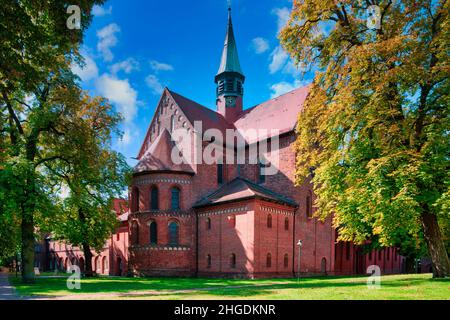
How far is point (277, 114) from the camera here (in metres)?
32.1

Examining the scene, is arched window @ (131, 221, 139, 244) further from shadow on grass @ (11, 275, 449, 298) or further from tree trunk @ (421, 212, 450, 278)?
tree trunk @ (421, 212, 450, 278)

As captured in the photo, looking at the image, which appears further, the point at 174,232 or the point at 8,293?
the point at 174,232

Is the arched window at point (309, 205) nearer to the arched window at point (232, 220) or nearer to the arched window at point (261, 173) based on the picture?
the arched window at point (261, 173)

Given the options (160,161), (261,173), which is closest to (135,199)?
(160,161)

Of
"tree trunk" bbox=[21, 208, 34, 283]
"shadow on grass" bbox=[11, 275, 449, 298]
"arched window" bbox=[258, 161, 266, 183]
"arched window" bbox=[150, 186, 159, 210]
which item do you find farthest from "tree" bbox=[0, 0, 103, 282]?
"arched window" bbox=[258, 161, 266, 183]

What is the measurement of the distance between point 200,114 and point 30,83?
75.3 ft

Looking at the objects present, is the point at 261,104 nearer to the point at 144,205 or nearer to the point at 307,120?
the point at 144,205

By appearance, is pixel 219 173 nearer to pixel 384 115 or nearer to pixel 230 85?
pixel 230 85

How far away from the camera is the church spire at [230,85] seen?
124 ft

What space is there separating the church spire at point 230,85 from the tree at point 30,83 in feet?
63.1

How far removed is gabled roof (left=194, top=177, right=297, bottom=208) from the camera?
25891 millimetres

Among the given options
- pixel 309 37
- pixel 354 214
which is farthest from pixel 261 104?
pixel 354 214

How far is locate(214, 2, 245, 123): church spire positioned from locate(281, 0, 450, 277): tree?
68.4 feet
